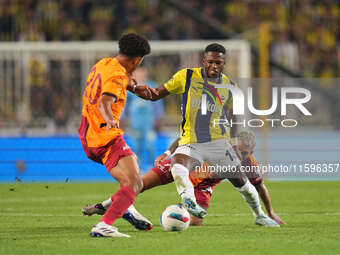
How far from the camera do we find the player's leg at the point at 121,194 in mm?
6652

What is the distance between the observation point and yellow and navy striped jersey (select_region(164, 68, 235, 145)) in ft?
26.3

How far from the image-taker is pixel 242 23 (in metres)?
21.0

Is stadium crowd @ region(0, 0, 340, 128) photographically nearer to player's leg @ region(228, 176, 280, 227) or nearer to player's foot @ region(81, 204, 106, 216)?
player's leg @ region(228, 176, 280, 227)

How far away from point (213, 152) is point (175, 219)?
99cm

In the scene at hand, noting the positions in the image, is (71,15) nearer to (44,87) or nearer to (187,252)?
(44,87)

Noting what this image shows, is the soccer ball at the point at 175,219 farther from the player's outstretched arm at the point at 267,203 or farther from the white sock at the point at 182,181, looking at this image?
A: the player's outstretched arm at the point at 267,203

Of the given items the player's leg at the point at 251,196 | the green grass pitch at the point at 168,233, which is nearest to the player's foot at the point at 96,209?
the green grass pitch at the point at 168,233

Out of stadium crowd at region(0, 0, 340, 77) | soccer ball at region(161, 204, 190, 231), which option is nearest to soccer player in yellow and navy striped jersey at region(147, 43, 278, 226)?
soccer ball at region(161, 204, 190, 231)

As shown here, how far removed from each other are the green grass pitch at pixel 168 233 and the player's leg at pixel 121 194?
13 cm

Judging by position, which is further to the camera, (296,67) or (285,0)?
(285,0)

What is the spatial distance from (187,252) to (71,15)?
14.7m

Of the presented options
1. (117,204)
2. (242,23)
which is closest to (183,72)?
(117,204)

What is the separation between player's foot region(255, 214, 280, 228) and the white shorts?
60 cm

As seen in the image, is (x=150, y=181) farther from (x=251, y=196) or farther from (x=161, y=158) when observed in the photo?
(x=251, y=196)
